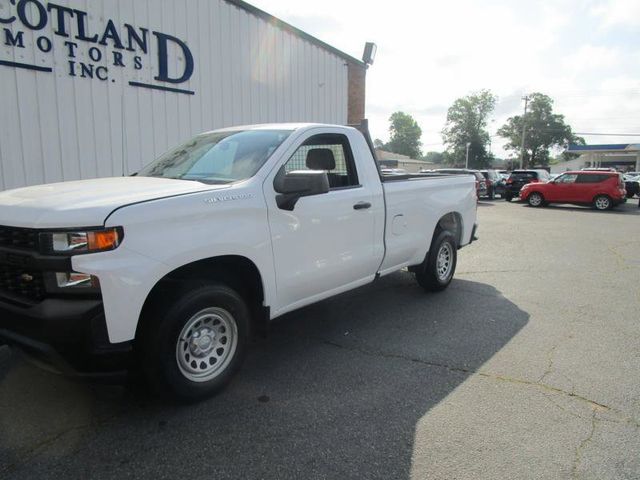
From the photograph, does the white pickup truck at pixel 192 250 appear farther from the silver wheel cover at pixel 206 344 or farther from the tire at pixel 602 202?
the tire at pixel 602 202

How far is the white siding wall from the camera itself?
726 cm

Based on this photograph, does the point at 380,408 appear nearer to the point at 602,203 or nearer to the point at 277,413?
the point at 277,413

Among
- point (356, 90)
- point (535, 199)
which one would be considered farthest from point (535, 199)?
point (356, 90)

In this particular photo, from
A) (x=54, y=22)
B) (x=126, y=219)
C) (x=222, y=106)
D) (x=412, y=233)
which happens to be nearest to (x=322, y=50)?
(x=222, y=106)

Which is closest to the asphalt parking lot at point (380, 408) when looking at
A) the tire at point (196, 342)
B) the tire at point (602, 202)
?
the tire at point (196, 342)

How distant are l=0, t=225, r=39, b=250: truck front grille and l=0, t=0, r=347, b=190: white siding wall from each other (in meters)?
5.31

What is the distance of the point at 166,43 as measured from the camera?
898 centimetres

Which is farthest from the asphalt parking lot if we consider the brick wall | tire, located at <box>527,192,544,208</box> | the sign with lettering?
tire, located at <box>527,192,544,208</box>

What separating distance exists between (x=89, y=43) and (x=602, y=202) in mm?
19657

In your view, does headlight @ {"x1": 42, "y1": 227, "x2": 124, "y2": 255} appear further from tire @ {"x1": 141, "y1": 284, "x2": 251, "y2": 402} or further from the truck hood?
tire @ {"x1": 141, "y1": 284, "x2": 251, "y2": 402}

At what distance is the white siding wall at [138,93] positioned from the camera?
23.8 ft

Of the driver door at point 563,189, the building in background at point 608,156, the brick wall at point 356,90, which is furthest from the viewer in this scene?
the building in background at point 608,156

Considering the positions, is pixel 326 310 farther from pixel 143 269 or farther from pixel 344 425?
pixel 143 269

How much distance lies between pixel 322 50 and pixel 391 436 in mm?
11635
